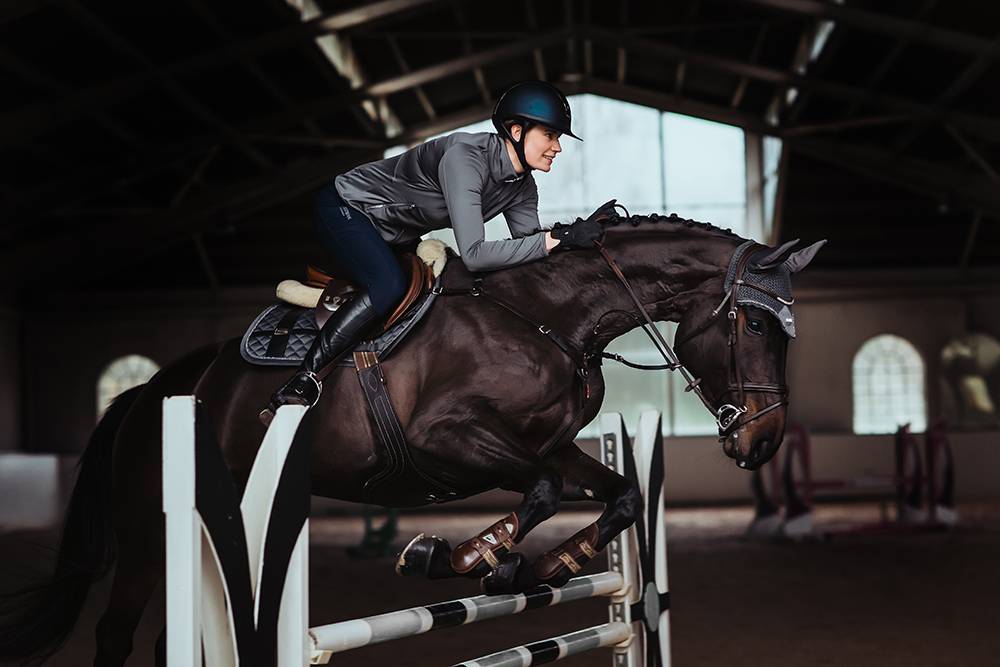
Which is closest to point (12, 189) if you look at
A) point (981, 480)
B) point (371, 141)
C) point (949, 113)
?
point (371, 141)

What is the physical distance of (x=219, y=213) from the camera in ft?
45.6

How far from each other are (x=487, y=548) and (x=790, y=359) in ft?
44.0

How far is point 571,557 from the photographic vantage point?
7.80 feet

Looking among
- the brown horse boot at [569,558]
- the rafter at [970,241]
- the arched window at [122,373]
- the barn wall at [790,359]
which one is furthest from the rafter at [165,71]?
the brown horse boot at [569,558]

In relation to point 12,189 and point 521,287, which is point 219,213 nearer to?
point 12,189

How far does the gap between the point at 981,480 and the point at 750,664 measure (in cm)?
1122

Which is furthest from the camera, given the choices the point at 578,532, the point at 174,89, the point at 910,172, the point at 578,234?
the point at 910,172

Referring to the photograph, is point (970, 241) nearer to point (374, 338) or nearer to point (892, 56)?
point (892, 56)

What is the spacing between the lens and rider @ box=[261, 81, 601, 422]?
2.48 m

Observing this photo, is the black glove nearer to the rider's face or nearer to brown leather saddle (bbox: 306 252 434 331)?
the rider's face

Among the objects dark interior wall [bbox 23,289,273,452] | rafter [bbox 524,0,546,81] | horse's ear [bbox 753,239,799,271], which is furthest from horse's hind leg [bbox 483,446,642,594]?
dark interior wall [bbox 23,289,273,452]

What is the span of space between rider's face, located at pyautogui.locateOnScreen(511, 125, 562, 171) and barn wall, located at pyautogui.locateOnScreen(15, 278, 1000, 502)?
11988mm

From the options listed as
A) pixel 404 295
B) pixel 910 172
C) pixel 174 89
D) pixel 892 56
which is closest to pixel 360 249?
pixel 404 295

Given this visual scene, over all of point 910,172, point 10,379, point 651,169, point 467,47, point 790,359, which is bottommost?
point 790,359
